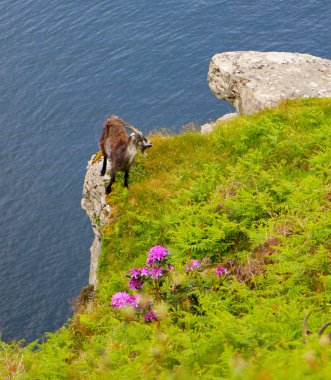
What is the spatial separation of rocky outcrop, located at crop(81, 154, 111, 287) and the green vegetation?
81 cm

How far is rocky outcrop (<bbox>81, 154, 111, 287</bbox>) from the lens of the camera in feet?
66.6

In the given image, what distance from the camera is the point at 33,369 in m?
11.0

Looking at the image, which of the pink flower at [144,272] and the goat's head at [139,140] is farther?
the goat's head at [139,140]

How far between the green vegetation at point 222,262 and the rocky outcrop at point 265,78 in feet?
10.6

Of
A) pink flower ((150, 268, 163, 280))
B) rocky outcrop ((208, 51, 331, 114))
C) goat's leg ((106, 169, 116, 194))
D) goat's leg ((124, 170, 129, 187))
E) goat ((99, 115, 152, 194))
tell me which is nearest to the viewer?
pink flower ((150, 268, 163, 280))

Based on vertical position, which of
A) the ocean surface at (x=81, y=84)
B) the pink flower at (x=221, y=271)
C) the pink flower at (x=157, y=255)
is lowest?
the ocean surface at (x=81, y=84)

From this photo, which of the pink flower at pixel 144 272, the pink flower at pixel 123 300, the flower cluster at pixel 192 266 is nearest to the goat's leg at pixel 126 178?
the pink flower at pixel 144 272

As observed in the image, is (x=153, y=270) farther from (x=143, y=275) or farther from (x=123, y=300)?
(x=123, y=300)

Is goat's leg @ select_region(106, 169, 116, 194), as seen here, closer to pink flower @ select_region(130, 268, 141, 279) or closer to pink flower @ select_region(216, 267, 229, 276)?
pink flower @ select_region(130, 268, 141, 279)

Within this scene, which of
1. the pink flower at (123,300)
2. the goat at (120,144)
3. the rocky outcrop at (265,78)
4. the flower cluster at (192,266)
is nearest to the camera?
the pink flower at (123,300)

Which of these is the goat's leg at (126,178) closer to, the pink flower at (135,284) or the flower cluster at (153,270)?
the flower cluster at (153,270)

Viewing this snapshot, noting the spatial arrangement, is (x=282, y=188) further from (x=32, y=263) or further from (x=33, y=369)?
(x=32, y=263)

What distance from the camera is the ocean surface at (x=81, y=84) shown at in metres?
51.2

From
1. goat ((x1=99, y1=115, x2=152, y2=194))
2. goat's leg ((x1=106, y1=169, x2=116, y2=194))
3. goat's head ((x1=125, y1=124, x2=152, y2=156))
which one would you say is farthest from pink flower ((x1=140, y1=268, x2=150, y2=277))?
goat's leg ((x1=106, y1=169, x2=116, y2=194))
